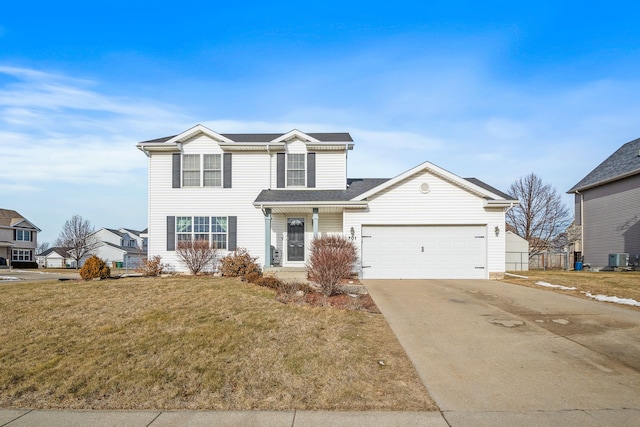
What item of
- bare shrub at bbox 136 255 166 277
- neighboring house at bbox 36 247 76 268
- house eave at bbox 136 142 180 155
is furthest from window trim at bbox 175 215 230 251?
neighboring house at bbox 36 247 76 268

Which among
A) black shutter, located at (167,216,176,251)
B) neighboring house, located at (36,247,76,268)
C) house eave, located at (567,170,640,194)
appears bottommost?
neighboring house, located at (36,247,76,268)

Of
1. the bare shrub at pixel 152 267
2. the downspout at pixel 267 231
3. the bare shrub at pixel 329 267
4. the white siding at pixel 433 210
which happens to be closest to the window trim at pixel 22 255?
the bare shrub at pixel 152 267

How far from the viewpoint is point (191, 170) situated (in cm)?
1955

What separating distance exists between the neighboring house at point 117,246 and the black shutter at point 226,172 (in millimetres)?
44555

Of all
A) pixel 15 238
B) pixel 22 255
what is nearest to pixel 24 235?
pixel 15 238

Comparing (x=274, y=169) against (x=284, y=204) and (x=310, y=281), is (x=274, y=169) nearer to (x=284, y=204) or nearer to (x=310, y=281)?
(x=284, y=204)

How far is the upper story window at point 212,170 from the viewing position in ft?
64.0

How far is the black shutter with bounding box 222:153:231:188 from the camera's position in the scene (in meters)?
19.5

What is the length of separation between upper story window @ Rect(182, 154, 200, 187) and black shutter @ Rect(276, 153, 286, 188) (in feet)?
11.6

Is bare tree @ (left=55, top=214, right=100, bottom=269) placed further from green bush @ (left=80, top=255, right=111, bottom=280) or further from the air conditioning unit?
the air conditioning unit

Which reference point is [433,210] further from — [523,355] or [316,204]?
[523,355]

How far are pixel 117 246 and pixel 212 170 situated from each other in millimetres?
52592

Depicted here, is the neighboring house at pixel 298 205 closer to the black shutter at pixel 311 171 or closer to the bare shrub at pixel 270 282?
the black shutter at pixel 311 171

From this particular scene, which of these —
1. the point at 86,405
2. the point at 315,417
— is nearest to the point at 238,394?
the point at 315,417
